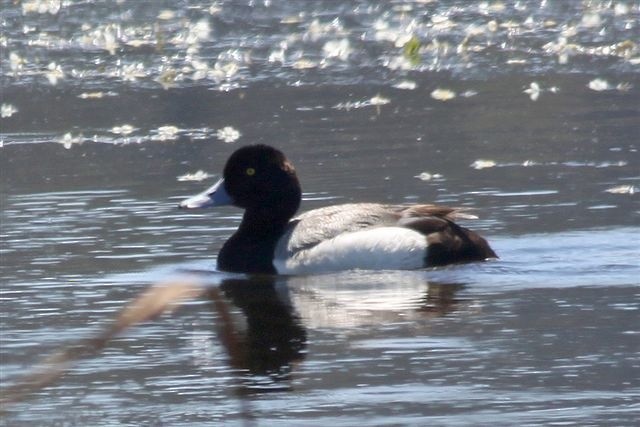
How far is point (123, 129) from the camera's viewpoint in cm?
1504

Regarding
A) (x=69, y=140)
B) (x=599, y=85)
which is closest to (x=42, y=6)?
(x=69, y=140)

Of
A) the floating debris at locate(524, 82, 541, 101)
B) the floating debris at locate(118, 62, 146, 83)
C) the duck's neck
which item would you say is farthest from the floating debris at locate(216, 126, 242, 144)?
the duck's neck

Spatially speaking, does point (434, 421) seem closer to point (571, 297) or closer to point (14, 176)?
point (571, 297)

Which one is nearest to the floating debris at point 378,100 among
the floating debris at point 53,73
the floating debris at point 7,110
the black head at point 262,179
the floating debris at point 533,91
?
the floating debris at point 533,91

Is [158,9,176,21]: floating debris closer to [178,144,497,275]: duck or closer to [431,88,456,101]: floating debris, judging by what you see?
[431,88,456,101]: floating debris

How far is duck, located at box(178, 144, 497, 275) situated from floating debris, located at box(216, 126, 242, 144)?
4.35 m

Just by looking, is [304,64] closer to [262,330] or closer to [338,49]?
[338,49]

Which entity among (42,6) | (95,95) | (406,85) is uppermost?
(42,6)

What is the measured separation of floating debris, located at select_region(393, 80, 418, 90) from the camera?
55.8 ft

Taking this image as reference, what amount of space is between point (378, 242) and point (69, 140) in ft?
19.8

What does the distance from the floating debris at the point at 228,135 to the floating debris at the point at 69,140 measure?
1.34 metres

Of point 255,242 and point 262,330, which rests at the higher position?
point 255,242

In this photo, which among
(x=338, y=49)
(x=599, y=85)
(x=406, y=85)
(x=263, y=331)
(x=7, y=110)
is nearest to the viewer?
(x=263, y=331)

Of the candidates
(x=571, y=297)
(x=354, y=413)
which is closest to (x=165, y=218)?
(x=571, y=297)
